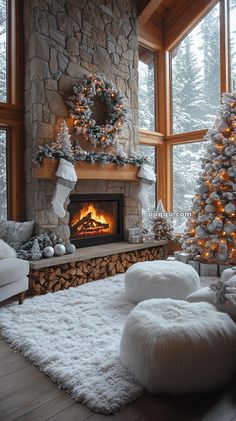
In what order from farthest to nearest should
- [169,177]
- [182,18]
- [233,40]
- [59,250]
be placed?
[169,177] < [182,18] < [233,40] < [59,250]

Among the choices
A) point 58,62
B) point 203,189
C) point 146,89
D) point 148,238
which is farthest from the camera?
point 146,89

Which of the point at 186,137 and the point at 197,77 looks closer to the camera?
the point at 197,77

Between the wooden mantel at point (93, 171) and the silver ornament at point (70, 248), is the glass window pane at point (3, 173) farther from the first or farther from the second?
the silver ornament at point (70, 248)

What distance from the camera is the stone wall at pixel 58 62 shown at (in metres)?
4.14

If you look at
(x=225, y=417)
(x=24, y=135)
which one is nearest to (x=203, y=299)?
(x=225, y=417)

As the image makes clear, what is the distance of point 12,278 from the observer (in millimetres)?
3174

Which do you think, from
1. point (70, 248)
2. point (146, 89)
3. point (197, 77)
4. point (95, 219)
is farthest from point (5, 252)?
point (197, 77)

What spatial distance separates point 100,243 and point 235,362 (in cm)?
320

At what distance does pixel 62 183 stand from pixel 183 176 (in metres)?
2.87

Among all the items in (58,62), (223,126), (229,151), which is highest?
(58,62)

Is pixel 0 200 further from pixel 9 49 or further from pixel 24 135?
pixel 9 49

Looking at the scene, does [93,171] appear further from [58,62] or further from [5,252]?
[5,252]

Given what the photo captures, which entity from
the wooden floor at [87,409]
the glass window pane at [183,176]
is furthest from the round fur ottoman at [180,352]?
the glass window pane at [183,176]

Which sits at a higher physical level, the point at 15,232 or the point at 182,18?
the point at 182,18
